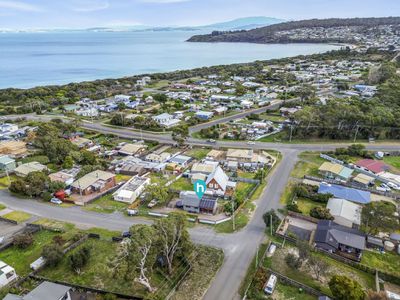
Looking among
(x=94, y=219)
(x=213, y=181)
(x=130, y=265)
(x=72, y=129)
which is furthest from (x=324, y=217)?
(x=72, y=129)

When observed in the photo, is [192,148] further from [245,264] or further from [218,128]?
[245,264]

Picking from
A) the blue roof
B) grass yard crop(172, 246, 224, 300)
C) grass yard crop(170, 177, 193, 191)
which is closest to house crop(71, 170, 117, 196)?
grass yard crop(170, 177, 193, 191)

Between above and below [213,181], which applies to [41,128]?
above

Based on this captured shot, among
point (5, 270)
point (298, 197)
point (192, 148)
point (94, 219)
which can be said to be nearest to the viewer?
point (5, 270)

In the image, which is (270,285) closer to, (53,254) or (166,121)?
(53,254)

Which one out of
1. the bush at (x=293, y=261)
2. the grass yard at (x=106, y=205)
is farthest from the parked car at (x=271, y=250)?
the grass yard at (x=106, y=205)

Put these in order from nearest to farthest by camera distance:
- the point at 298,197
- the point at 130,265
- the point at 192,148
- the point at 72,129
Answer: the point at 130,265
the point at 298,197
the point at 192,148
the point at 72,129

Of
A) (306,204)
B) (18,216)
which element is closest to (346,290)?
(306,204)
